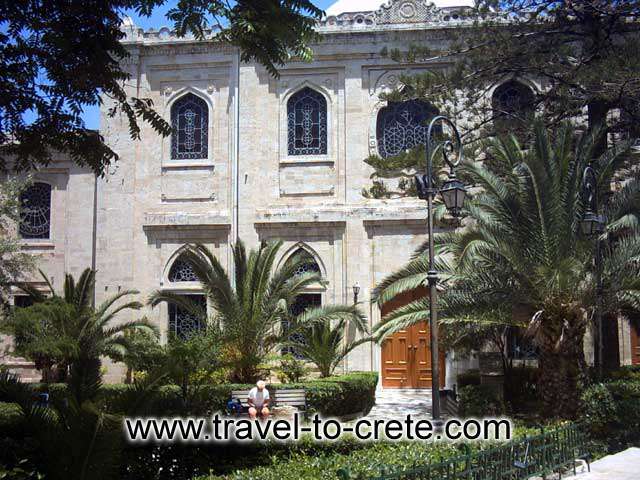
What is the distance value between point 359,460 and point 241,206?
14159mm

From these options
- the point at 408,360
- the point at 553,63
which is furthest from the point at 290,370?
the point at 553,63

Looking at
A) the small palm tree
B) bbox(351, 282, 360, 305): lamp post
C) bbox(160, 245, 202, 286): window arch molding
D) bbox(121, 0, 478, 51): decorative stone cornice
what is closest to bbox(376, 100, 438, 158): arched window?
bbox(121, 0, 478, 51): decorative stone cornice

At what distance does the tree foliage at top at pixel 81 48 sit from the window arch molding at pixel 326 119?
1172 cm

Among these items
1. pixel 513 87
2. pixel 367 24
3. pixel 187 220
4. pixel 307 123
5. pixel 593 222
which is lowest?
pixel 593 222

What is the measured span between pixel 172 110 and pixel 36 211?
5.25 meters

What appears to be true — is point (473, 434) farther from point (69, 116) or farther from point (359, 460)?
point (69, 116)

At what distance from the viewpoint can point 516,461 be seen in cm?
827

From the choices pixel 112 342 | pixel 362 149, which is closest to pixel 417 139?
pixel 362 149

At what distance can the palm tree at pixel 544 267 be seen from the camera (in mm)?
11898

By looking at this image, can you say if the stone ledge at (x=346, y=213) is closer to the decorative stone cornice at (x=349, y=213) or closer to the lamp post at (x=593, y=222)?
the decorative stone cornice at (x=349, y=213)

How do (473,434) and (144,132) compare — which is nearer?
(473,434)

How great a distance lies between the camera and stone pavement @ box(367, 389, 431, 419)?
52.1 feet

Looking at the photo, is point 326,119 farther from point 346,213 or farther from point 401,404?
point 401,404

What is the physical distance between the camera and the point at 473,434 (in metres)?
8.98
